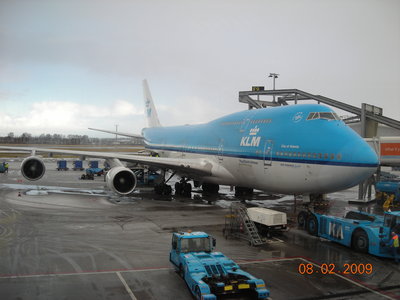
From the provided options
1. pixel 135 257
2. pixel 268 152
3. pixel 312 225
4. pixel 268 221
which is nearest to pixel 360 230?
Result: pixel 312 225

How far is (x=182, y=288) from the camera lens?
31.9 ft

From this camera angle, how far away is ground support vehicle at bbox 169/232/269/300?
27.6ft

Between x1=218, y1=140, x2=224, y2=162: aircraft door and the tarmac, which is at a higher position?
x1=218, y1=140, x2=224, y2=162: aircraft door

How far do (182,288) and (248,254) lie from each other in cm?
384

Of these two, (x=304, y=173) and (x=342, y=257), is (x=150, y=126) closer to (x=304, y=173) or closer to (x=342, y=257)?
(x=304, y=173)

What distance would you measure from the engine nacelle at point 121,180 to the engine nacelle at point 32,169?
6635 mm

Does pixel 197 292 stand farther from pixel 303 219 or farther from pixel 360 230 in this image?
pixel 303 219

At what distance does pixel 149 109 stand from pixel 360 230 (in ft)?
107

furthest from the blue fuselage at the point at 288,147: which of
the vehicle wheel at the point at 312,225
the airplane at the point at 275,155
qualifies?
the vehicle wheel at the point at 312,225

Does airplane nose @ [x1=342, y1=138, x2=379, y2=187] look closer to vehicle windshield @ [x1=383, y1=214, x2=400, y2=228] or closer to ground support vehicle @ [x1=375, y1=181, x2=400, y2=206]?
vehicle windshield @ [x1=383, y1=214, x2=400, y2=228]

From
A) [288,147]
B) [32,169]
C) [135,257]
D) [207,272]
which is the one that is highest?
[288,147]

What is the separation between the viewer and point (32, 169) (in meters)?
25.4
